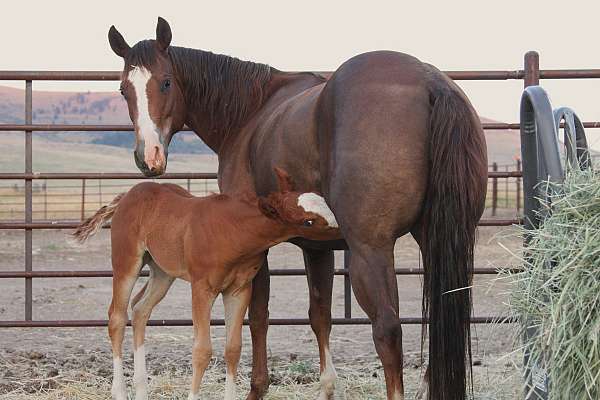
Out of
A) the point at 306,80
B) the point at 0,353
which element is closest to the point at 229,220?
the point at 306,80

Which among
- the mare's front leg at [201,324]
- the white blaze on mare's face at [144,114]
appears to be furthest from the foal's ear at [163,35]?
the mare's front leg at [201,324]

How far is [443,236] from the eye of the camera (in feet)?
12.3

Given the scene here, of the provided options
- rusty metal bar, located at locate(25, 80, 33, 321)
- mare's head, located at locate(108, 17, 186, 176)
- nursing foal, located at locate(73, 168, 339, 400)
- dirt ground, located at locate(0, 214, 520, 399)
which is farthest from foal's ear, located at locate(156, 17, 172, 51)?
rusty metal bar, located at locate(25, 80, 33, 321)

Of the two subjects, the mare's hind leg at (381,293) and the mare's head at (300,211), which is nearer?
the mare's hind leg at (381,293)

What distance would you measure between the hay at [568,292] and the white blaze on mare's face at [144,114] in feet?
7.93

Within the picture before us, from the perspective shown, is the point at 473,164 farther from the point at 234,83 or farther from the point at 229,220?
the point at 234,83

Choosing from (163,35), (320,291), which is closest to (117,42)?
(163,35)

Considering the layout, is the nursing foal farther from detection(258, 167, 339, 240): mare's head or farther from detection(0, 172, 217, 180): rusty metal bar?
detection(0, 172, 217, 180): rusty metal bar

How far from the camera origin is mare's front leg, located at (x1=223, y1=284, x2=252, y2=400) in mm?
4574

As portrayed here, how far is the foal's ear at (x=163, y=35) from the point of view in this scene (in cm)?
493

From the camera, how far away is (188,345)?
7.27 m

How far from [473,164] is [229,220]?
4.39ft

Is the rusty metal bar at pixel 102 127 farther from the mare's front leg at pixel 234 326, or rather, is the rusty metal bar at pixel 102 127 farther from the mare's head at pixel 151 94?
the mare's front leg at pixel 234 326

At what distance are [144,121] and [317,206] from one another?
1.21 meters
